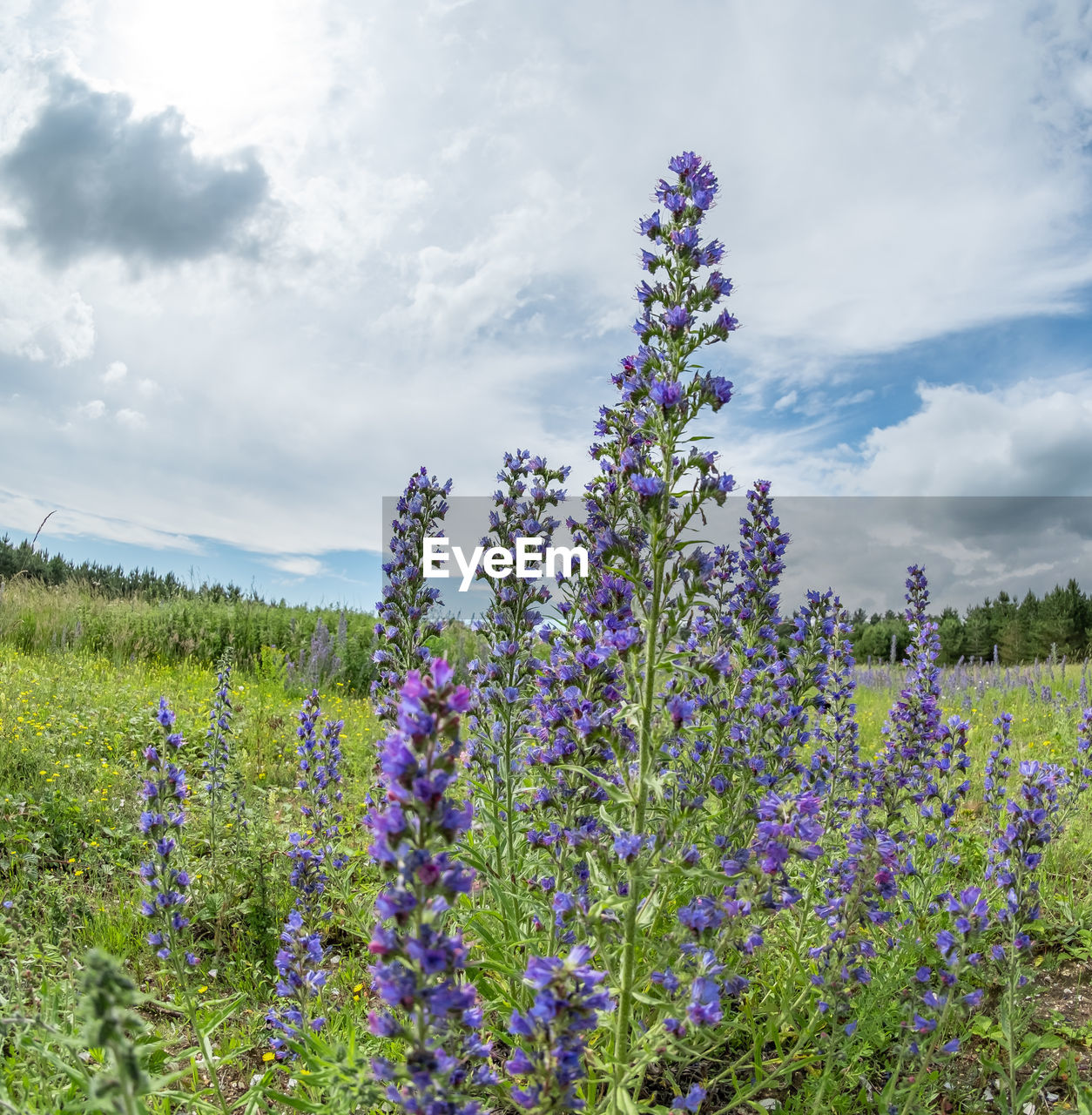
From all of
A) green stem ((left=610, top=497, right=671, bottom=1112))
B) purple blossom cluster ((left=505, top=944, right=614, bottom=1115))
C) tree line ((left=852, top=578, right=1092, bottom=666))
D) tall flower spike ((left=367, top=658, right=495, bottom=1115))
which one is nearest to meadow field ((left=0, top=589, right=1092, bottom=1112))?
tall flower spike ((left=367, top=658, right=495, bottom=1115))

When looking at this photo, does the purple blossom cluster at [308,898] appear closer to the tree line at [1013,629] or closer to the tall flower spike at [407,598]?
the tall flower spike at [407,598]


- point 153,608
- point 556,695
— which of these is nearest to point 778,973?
point 556,695

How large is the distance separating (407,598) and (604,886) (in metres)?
2.67

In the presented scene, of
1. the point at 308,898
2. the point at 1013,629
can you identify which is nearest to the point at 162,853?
the point at 308,898

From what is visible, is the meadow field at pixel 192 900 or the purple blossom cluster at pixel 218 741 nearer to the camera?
the meadow field at pixel 192 900

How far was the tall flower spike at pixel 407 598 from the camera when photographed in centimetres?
493

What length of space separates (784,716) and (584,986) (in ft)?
9.33

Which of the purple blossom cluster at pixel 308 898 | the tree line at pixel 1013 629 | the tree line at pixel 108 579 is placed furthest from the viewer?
the tree line at pixel 1013 629

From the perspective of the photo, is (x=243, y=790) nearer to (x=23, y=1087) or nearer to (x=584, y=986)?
(x=23, y=1087)

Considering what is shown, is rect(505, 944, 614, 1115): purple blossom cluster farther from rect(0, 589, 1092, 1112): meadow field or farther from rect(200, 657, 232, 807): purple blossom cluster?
rect(200, 657, 232, 807): purple blossom cluster

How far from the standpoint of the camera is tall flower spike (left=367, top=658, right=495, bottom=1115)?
1737 millimetres

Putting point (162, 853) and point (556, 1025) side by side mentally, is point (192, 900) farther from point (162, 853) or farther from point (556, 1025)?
point (556, 1025)

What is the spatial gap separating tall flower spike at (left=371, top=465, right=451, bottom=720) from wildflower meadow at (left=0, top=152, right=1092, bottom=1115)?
2cm

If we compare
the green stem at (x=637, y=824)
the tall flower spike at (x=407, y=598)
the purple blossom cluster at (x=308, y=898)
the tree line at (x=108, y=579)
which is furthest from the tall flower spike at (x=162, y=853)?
the tree line at (x=108, y=579)
